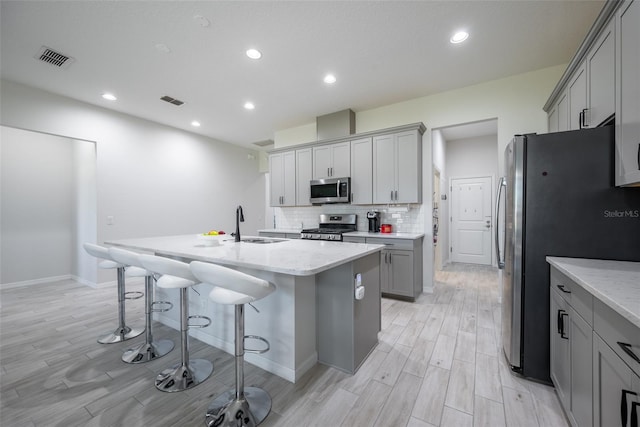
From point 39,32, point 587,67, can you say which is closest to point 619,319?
point 587,67

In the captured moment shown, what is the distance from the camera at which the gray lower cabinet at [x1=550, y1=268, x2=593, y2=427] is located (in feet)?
3.87

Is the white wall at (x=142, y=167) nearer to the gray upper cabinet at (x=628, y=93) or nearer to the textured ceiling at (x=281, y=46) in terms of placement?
the textured ceiling at (x=281, y=46)

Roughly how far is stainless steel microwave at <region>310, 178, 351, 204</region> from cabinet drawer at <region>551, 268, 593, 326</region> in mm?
2881

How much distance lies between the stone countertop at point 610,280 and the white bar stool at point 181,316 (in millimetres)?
2077

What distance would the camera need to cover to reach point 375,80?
3.44 meters

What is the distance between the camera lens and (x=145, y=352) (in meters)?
2.18

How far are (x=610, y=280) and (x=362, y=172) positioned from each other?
322cm

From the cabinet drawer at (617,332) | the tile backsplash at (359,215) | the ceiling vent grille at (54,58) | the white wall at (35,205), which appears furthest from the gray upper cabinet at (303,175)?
the white wall at (35,205)

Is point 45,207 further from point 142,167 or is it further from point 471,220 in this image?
point 471,220

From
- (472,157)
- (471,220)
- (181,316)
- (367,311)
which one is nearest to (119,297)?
(181,316)

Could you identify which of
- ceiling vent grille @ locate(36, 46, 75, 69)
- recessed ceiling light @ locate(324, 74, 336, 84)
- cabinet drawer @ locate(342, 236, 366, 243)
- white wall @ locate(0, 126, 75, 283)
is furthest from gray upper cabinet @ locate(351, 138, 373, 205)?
white wall @ locate(0, 126, 75, 283)

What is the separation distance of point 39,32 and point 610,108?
16.2ft

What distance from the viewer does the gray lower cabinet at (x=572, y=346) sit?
118 cm

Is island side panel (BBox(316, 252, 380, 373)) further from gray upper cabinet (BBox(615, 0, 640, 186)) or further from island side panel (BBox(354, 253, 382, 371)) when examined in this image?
gray upper cabinet (BBox(615, 0, 640, 186))
